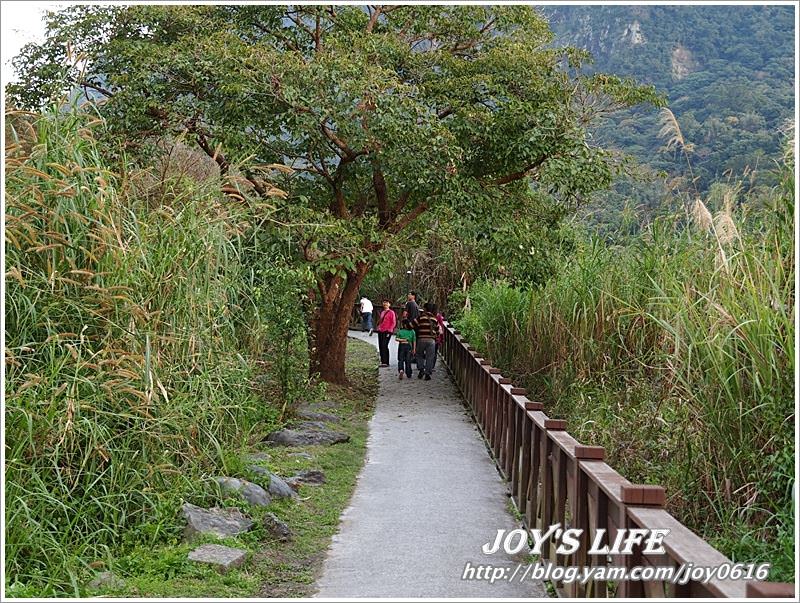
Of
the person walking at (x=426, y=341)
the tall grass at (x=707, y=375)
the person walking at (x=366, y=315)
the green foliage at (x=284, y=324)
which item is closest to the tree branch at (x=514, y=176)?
the person walking at (x=426, y=341)

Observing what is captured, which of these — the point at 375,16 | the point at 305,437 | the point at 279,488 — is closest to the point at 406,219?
the point at 375,16

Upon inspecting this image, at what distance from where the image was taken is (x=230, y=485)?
21.3ft

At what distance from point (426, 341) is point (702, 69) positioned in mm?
11185

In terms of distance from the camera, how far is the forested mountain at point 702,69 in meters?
13.4

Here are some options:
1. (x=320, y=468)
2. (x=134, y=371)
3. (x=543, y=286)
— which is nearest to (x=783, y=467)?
(x=134, y=371)

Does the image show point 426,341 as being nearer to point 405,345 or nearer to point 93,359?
point 405,345

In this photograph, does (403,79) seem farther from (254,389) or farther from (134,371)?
(134,371)

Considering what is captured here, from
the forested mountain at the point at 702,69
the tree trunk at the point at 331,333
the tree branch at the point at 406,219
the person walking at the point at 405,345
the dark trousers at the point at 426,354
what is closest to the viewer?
the forested mountain at the point at 702,69

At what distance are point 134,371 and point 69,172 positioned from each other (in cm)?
119

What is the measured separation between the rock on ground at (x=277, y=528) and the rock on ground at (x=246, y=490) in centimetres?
29

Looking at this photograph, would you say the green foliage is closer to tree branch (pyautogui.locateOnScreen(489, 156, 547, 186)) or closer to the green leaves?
the green leaves

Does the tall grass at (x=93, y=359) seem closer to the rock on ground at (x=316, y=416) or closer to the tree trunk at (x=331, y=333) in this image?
the rock on ground at (x=316, y=416)

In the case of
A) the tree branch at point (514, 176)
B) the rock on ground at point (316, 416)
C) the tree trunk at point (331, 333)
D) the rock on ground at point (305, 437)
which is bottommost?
the rock on ground at point (316, 416)

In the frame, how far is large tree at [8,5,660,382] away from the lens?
40.5 feet
